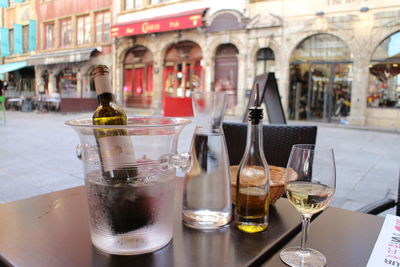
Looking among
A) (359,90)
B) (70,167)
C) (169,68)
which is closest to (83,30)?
(169,68)

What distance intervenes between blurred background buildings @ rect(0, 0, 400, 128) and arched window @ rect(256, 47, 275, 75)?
38 millimetres

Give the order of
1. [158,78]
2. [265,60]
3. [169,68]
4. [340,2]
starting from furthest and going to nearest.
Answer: [169,68] → [158,78] → [265,60] → [340,2]

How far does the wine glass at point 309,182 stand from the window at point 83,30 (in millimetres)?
19333

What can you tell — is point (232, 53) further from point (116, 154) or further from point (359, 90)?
point (116, 154)

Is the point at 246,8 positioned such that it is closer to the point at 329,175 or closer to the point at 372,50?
the point at 372,50

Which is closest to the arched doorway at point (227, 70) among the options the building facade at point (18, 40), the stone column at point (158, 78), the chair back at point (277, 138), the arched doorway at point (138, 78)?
the stone column at point (158, 78)

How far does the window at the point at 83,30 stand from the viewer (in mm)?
18328

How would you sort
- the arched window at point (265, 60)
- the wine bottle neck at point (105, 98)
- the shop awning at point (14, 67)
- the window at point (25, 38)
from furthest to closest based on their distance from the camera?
1. the window at point (25, 38)
2. the shop awning at point (14, 67)
3. the arched window at point (265, 60)
4. the wine bottle neck at point (105, 98)

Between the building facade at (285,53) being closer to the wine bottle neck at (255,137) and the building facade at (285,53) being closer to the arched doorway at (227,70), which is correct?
the arched doorway at (227,70)

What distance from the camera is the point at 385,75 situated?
10.4 metres

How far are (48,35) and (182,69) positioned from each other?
36.4 feet

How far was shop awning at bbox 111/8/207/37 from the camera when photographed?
43.0ft

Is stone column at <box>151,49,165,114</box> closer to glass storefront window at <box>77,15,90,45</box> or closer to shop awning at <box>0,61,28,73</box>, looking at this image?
glass storefront window at <box>77,15,90,45</box>

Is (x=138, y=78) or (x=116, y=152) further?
(x=138, y=78)
